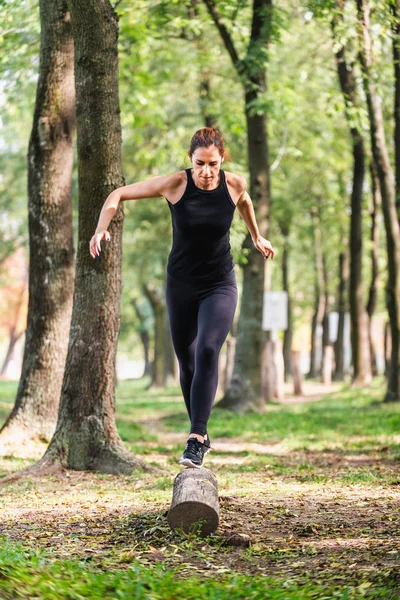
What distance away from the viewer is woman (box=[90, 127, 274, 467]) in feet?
19.9

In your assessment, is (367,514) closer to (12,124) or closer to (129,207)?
(129,207)

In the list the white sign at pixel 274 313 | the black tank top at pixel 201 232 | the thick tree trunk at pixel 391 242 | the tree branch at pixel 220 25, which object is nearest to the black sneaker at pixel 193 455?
the black tank top at pixel 201 232

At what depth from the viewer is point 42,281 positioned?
1086cm

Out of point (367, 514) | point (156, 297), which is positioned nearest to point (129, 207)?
point (156, 297)

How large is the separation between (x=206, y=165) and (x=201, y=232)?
47 cm

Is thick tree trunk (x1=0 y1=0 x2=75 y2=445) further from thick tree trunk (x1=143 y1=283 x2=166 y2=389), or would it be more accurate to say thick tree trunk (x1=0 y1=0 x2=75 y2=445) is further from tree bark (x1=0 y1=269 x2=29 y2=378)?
tree bark (x1=0 y1=269 x2=29 y2=378)

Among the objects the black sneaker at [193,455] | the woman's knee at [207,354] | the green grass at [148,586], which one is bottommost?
the green grass at [148,586]

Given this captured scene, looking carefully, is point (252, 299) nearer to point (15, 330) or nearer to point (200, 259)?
point (200, 259)

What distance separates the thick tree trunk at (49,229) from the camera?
10.8 m

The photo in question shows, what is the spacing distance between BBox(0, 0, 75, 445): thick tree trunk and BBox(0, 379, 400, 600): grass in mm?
1275

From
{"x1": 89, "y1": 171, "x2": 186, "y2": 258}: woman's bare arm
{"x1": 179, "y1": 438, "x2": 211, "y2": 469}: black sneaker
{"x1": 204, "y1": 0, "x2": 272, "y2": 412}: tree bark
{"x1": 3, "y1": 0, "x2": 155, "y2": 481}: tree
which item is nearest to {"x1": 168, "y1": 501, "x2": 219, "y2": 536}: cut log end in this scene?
{"x1": 179, "y1": 438, "x2": 211, "y2": 469}: black sneaker

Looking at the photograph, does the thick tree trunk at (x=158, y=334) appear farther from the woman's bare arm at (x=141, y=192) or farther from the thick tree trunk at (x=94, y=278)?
the woman's bare arm at (x=141, y=192)

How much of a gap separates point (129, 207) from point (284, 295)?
26.8 feet

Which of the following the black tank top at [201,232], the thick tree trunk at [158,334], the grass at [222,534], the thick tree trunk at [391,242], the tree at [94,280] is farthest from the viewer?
the thick tree trunk at [158,334]
